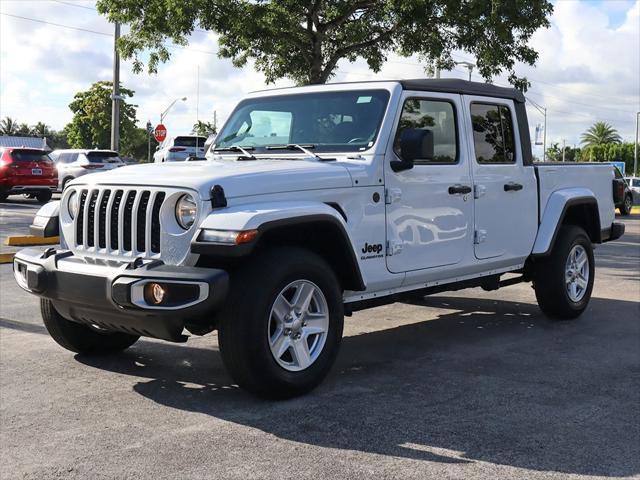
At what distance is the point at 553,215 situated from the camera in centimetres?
720

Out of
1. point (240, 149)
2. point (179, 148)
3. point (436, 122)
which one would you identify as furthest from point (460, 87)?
point (179, 148)

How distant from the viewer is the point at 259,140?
19.9ft

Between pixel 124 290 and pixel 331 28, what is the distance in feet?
43.0

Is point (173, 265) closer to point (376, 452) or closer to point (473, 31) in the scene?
point (376, 452)

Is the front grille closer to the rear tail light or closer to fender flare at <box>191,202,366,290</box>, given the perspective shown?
fender flare at <box>191,202,366,290</box>

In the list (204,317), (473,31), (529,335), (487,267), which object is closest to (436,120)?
(487,267)

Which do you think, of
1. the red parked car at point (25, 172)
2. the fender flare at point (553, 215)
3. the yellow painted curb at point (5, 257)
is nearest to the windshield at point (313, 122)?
the fender flare at point (553, 215)

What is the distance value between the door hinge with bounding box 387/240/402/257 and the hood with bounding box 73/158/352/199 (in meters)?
0.56

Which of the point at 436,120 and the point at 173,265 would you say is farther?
the point at 436,120

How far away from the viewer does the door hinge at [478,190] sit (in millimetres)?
6324

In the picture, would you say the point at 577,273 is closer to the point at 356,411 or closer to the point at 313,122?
the point at 313,122

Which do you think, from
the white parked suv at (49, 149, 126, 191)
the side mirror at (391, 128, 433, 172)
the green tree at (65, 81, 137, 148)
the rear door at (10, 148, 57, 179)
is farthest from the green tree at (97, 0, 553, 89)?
the green tree at (65, 81, 137, 148)

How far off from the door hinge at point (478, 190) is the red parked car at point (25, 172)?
720 inches

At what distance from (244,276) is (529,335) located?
327 centimetres
